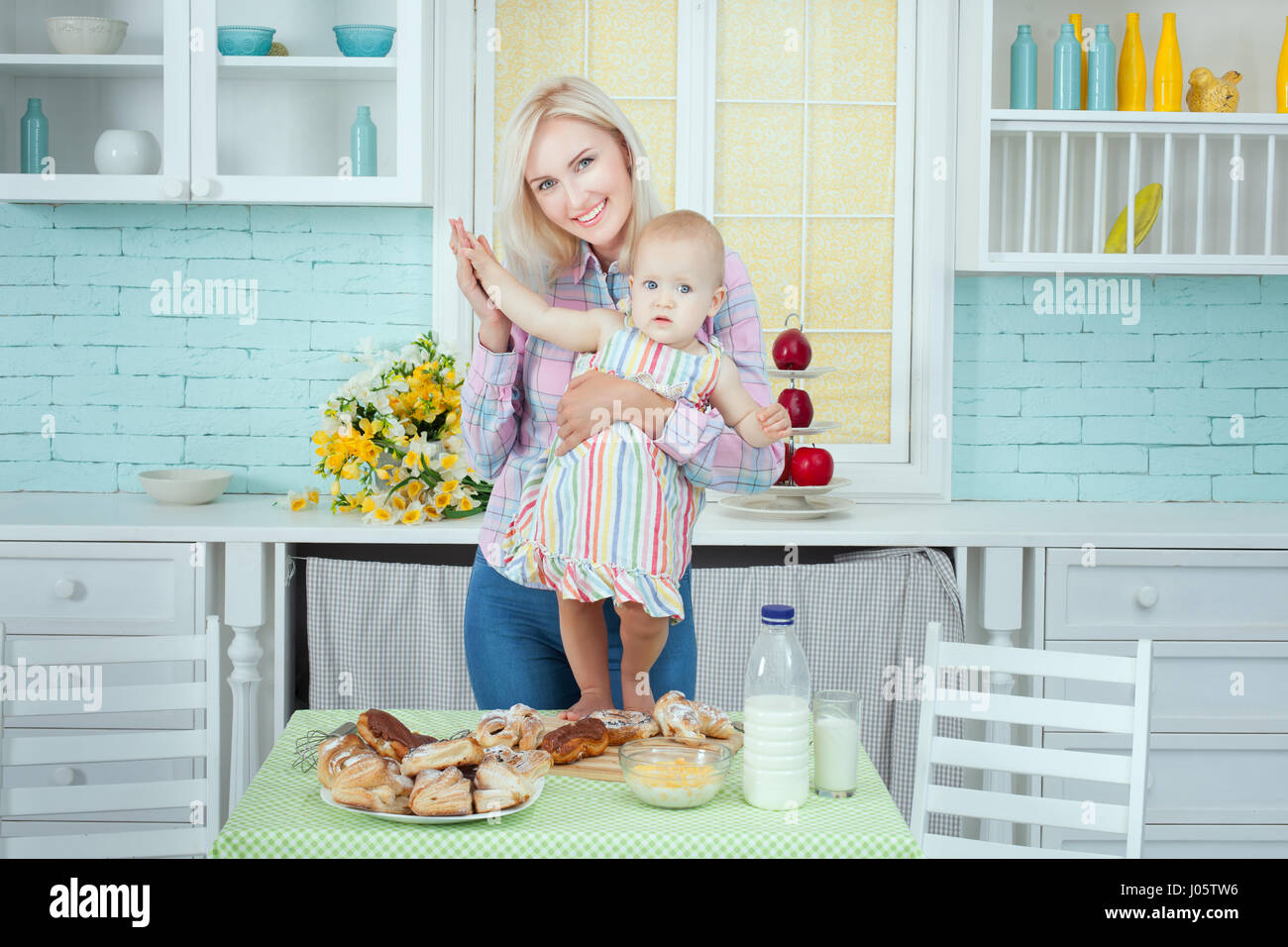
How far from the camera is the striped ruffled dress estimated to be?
145 cm

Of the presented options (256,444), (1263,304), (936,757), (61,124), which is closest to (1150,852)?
(936,757)

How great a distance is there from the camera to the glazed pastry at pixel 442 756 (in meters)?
1.24

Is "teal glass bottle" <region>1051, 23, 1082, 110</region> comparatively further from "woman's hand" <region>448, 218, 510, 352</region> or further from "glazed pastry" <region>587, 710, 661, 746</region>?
"glazed pastry" <region>587, 710, 661, 746</region>

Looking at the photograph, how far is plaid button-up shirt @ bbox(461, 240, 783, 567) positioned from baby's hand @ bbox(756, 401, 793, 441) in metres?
0.08

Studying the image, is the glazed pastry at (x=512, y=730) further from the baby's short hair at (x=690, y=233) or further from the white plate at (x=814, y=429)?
the white plate at (x=814, y=429)

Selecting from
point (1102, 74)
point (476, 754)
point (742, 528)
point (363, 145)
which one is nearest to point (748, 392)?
point (476, 754)

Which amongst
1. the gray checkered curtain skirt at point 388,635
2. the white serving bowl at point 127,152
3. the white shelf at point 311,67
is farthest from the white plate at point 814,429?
the white serving bowl at point 127,152

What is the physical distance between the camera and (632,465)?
1.45 m

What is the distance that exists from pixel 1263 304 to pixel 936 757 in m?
1.95

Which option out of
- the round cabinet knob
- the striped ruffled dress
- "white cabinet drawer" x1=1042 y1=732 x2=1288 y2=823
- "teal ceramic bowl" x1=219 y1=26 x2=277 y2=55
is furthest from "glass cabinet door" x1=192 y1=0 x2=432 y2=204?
"white cabinet drawer" x1=1042 y1=732 x2=1288 y2=823

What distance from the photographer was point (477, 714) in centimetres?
155

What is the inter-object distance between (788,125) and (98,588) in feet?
6.25
